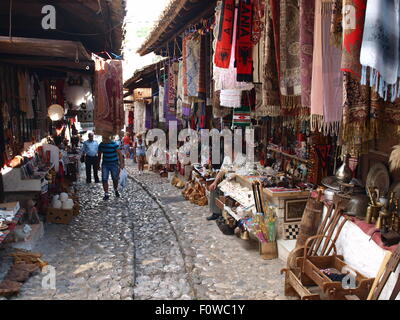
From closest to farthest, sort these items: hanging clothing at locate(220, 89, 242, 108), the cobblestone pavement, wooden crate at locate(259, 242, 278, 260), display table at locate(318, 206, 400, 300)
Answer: display table at locate(318, 206, 400, 300), the cobblestone pavement, wooden crate at locate(259, 242, 278, 260), hanging clothing at locate(220, 89, 242, 108)

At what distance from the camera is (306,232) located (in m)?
5.21

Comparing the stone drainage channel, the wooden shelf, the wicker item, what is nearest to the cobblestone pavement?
the stone drainage channel

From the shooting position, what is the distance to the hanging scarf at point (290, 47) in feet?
13.8

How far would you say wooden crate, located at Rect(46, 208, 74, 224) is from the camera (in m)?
8.14

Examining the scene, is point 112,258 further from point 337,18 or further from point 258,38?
point 337,18

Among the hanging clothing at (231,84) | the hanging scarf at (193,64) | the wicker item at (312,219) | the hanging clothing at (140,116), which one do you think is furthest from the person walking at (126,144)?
the wicker item at (312,219)

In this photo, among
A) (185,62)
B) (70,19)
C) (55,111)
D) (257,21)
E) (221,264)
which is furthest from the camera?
(55,111)

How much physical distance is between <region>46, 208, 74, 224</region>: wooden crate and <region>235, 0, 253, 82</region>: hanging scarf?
16.6 ft

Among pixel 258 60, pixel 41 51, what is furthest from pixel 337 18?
pixel 41 51

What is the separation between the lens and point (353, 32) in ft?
9.55

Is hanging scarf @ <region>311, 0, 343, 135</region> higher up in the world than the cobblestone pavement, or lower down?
higher up

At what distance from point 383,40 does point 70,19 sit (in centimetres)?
602

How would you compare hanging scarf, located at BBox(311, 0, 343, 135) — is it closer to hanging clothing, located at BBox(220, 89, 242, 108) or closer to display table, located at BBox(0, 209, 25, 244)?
hanging clothing, located at BBox(220, 89, 242, 108)
